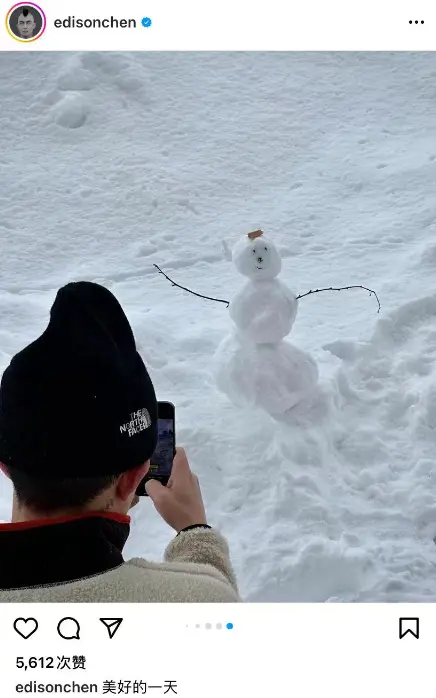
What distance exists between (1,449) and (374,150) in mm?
3477

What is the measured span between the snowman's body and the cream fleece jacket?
3.48 feet

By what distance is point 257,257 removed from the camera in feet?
6.87

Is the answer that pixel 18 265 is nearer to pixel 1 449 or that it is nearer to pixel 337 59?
pixel 1 449

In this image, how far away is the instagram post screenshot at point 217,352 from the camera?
1.05 meters

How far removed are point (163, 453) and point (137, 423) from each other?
49cm

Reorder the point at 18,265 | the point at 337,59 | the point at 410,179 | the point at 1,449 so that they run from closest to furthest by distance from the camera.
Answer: the point at 1,449
the point at 18,265
the point at 410,179
the point at 337,59
